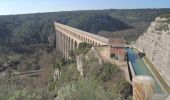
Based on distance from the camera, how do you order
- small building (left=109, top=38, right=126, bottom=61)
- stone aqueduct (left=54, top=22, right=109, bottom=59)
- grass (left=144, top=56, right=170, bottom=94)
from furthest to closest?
stone aqueduct (left=54, top=22, right=109, bottom=59), small building (left=109, top=38, right=126, bottom=61), grass (left=144, top=56, right=170, bottom=94)

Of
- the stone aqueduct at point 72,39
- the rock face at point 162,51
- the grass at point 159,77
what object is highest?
the rock face at point 162,51

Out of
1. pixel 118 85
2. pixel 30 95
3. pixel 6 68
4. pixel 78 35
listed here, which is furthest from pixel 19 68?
pixel 30 95

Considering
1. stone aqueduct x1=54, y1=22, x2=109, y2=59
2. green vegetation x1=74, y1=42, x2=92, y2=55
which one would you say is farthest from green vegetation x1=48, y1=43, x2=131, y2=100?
stone aqueduct x1=54, y1=22, x2=109, y2=59

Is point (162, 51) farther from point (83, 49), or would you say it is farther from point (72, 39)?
point (72, 39)

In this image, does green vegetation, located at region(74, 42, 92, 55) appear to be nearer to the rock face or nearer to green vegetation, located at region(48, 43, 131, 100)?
green vegetation, located at region(48, 43, 131, 100)

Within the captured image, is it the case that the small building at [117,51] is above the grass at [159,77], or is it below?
above

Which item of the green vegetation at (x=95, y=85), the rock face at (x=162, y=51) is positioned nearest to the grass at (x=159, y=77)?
the rock face at (x=162, y=51)

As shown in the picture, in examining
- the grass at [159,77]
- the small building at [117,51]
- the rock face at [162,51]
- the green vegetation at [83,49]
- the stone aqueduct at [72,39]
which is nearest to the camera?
the grass at [159,77]

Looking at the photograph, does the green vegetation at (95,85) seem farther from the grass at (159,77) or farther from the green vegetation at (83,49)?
the green vegetation at (83,49)

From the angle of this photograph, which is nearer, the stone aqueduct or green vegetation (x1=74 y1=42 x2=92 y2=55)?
green vegetation (x1=74 y1=42 x2=92 y2=55)

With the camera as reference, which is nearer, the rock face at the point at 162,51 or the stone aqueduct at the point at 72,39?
the rock face at the point at 162,51

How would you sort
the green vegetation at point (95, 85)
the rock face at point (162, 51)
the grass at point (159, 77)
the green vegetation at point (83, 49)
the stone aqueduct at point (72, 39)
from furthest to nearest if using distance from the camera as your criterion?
1. the stone aqueduct at point (72, 39)
2. the green vegetation at point (83, 49)
3. the rock face at point (162, 51)
4. the grass at point (159, 77)
5. the green vegetation at point (95, 85)
